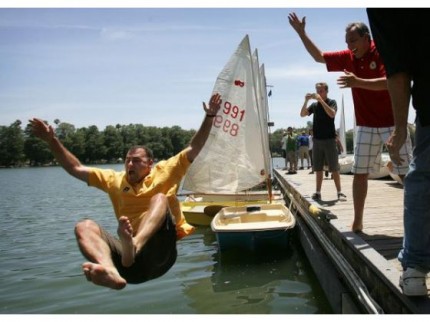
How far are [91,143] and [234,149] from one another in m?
83.0

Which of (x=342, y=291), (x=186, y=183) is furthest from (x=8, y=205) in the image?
(x=342, y=291)

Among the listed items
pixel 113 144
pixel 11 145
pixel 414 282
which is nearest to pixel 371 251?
pixel 414 282

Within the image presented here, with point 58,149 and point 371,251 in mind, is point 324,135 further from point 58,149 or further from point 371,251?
point 58,149

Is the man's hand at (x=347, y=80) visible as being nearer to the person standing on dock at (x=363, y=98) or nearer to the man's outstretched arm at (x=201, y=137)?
the person standing on dock at (x=363, y=98)

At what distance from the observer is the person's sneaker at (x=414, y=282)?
2770 mm

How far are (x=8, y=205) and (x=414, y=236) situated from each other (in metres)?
24.1

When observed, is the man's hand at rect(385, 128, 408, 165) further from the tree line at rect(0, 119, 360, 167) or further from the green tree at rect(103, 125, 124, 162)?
the green tree at rect(103, 125, 124, 162)

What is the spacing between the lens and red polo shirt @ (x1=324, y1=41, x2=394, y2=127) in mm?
4477

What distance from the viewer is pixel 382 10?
267 cm

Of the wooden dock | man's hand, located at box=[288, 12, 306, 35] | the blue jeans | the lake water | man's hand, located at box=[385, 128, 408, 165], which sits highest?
man's hand, located at box=[288, 12, 306, 35]

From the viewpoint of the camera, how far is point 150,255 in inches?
137

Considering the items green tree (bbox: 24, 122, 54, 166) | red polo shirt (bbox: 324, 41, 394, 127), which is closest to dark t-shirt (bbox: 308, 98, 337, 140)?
red polo shirt (bbox: 324, 41, 394, 127)

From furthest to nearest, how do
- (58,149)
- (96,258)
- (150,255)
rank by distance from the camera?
(58,149), (150,255), (96,258)

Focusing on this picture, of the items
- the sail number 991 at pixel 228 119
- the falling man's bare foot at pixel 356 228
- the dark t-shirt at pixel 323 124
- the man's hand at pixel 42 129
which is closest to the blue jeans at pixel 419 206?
the falling man's bare foot at pixel 356 228
